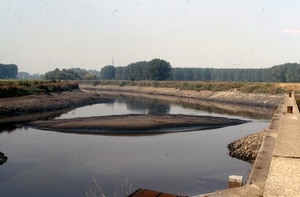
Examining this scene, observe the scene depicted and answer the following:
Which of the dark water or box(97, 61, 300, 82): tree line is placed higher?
box(97, 61, 300, 82): tree line

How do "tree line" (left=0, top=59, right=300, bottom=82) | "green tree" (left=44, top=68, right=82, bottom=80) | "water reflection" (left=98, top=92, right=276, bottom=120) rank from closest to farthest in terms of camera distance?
"water reflection" (left=98, top=92, right=276, bottom=120)
"tree line" (left=0, top=59, right=300, bottom=82)
"green tree" (left=44, top=68, right=82, bottom=80)

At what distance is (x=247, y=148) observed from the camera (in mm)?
22156

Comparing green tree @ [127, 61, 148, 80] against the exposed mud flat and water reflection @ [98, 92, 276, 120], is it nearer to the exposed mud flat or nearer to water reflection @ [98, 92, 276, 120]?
water reflection @ [98, 92, 276, 120]

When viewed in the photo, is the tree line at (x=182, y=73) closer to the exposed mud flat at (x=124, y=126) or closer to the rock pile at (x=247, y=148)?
the exposed mud flat at (x=124, y=126)

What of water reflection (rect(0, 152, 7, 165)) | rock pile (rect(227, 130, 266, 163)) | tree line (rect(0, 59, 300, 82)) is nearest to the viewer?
water reflection (rect(0, 152, 7, 165))

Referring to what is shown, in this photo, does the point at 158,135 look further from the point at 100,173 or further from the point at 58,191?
the point at 58,191

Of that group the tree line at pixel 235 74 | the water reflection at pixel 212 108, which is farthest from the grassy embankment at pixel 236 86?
the tree line at pixel 235 74

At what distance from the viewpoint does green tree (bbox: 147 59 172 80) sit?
150 m

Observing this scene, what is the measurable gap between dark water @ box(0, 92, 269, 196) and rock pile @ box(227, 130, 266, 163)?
0.71 metres

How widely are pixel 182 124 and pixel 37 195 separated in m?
22.6

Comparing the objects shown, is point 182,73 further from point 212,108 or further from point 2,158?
point 2,158

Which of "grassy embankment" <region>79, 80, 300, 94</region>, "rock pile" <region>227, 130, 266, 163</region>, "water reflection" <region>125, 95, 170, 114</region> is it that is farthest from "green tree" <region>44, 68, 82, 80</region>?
"rock pile" <region>227, 130, 266, 163</region>

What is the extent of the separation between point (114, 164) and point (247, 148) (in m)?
9.59

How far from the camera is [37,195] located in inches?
573
